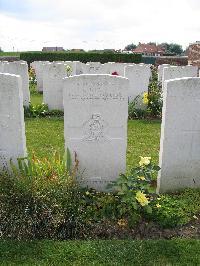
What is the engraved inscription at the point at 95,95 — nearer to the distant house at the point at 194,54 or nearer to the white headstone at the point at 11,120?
the white headstone at the point at 11,120

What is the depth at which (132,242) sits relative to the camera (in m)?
4.24

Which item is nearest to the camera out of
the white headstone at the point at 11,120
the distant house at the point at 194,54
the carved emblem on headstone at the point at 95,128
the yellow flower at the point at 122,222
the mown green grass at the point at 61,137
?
the yellow flower at the point at 122,222

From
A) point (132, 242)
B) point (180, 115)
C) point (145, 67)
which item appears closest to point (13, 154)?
point (132, 242)

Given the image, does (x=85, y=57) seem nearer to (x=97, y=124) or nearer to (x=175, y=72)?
(x=175, y=72)

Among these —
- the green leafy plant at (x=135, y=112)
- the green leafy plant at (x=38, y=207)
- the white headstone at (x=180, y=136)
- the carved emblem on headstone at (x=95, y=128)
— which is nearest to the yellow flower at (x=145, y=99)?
the green leafy plant at (x=135, y=112)

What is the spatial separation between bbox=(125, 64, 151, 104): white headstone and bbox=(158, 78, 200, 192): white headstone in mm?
5264

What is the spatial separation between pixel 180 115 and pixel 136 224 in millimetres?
1677

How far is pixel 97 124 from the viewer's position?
5.08 meters

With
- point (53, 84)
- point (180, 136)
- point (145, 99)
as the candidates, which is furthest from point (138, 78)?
point (180, 136)

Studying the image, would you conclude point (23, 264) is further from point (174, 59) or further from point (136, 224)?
point (174, 59)

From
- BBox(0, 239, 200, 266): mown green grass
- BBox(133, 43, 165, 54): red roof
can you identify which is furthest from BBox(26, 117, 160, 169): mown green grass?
BBox(133, 43, 165, 54): red roof

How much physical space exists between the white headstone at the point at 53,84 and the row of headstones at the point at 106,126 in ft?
19.2

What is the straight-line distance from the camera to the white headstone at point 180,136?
5.11 meters

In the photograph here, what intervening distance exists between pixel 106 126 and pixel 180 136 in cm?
111
